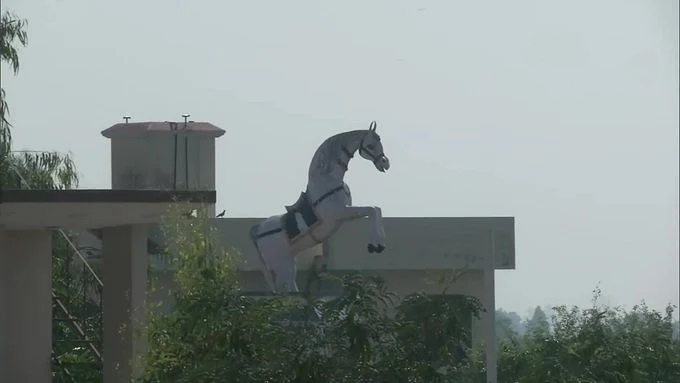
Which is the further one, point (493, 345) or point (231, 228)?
point (231, 228)

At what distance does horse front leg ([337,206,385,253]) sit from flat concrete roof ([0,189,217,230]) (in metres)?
1.88

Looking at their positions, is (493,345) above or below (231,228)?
below

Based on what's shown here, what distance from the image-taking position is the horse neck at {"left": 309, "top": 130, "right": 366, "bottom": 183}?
20.8 meters

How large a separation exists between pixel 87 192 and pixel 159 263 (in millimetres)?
15569

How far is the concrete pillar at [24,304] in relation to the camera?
2195 cm

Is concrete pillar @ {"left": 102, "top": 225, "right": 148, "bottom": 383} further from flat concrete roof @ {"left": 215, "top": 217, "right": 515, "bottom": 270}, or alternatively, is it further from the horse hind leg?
flat concrete roof @ {"left": 215, "top": 217, "right": 515, "bottom": 270}

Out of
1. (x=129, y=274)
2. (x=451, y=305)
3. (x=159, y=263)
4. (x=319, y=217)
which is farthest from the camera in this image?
(x=159, y=263)

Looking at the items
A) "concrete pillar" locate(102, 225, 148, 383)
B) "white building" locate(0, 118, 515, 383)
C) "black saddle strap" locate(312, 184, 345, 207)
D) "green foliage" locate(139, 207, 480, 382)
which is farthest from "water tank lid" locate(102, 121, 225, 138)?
"green foliage" locate(139, 207, 480, 382)

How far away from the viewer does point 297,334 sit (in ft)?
54.0

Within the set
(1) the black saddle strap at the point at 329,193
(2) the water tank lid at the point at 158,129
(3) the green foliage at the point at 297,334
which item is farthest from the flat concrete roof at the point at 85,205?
(2) the water tank lid at the point at 158,129

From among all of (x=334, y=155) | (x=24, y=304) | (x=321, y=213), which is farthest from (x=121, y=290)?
(x=334, y=155)

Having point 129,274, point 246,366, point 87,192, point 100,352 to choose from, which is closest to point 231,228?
point 100,352

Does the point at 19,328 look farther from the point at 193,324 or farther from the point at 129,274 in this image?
the point at 193,324

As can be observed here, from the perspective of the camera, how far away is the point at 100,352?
25781mm
